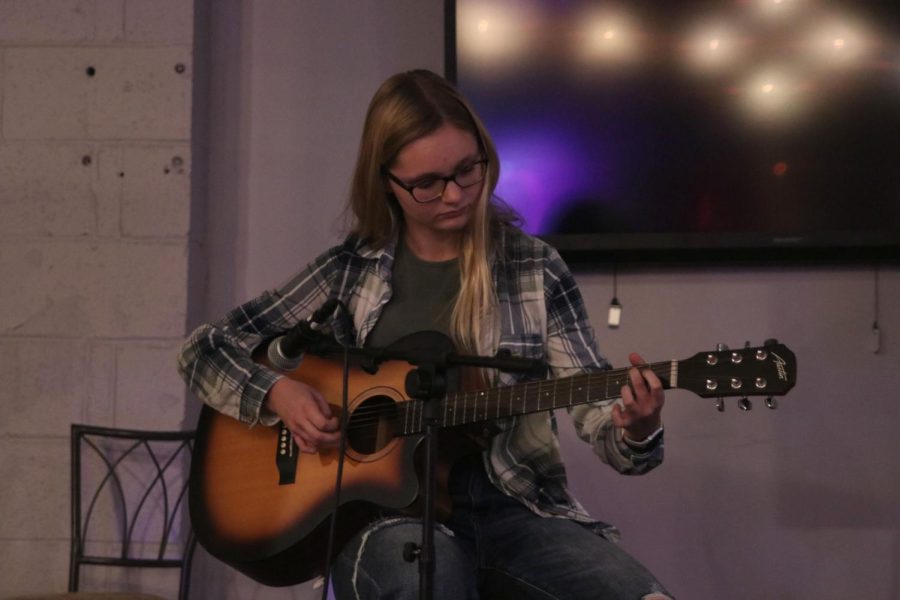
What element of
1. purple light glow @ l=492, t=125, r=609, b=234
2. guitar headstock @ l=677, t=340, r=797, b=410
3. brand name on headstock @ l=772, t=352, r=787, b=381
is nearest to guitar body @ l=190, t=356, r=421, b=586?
guitar headstock @ l=677, t=340, r=797, b=410

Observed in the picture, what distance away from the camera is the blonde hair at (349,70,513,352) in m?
1.83

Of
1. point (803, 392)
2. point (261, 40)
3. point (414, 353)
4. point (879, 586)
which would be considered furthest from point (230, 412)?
point (879, 586)

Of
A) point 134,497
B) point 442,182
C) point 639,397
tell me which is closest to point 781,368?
point 639,397

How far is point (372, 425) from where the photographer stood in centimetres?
176

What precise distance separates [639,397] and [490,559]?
0.42 metres

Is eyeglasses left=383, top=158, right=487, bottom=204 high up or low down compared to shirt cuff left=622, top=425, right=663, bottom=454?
up

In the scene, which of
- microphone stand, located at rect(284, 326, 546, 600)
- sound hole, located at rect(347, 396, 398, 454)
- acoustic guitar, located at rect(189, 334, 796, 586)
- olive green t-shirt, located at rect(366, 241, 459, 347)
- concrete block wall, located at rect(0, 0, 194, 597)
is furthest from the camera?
concrete block wall, located at rect(0, 0, 194, 597)

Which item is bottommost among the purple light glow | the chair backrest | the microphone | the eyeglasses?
the chair backrest

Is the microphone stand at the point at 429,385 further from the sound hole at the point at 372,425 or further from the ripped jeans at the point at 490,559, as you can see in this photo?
the sound hole at the point at 372,425

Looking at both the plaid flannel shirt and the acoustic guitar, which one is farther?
the plaid flannel shirt

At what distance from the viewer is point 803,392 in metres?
2.45

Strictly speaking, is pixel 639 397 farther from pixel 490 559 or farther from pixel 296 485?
pixel 296 485

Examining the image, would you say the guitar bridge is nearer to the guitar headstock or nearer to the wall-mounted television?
the guitar headstock

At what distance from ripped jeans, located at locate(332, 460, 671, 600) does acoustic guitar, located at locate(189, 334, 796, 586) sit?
0.09 meters
